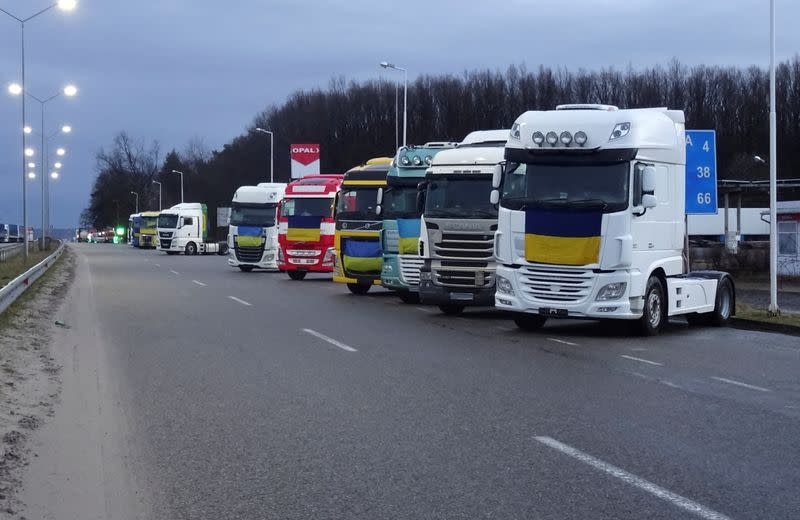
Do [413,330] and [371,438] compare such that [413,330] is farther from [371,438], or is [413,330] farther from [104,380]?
[371,438]

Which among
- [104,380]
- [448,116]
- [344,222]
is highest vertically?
[448,116]

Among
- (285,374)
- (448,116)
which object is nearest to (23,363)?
(285,374)

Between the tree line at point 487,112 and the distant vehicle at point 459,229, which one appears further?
the tree line at point 487,112

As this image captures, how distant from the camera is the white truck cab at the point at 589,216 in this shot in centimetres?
1536

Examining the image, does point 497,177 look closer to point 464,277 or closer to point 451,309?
point 464,277

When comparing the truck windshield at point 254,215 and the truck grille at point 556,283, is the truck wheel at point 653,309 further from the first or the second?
the truck windshield at point 254,215

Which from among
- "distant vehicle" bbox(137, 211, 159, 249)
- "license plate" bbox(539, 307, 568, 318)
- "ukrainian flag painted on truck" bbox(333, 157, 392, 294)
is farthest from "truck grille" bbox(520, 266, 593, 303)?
"distant vehicle" bbox(137, 211, 159, 249)

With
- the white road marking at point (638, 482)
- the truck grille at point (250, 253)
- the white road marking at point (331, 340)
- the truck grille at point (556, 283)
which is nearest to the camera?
the white road marking at point (638, 482)

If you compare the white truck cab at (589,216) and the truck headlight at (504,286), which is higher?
the white truck cab at (589,216)

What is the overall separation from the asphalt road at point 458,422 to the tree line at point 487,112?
6566cm

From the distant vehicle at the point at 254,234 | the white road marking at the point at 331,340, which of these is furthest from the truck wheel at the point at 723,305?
the distant vehicle at the point at 254,234

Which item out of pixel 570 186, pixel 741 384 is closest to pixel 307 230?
pixel 570 186

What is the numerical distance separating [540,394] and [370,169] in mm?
17472

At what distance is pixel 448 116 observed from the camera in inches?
4304
